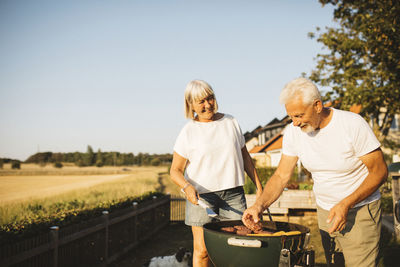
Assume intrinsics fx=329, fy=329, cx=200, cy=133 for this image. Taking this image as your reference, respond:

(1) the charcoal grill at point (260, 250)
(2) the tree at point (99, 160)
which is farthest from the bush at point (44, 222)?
(2) the tree at point (99, 160)

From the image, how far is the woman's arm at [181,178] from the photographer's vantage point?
7.69 feet

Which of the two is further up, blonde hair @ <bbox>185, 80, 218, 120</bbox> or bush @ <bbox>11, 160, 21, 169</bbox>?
blonde hair @ <bbox>185, 80, 218, 120</bbox>

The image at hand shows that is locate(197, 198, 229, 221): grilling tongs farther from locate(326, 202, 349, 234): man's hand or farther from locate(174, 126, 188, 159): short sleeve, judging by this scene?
locate(326, 202, 349, 234): man's hand

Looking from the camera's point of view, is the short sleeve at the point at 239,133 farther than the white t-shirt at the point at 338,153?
Yes

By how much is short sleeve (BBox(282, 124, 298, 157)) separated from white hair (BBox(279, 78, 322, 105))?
35 cm

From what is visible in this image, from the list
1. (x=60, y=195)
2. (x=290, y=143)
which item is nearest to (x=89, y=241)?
(x=290, y=143)

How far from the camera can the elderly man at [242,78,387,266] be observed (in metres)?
1.96

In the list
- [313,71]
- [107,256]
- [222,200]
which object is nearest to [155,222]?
[107,256]

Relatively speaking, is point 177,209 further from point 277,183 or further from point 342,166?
point 342,166

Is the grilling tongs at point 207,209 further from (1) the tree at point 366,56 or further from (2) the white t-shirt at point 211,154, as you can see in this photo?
(1) the tree at point 366,56

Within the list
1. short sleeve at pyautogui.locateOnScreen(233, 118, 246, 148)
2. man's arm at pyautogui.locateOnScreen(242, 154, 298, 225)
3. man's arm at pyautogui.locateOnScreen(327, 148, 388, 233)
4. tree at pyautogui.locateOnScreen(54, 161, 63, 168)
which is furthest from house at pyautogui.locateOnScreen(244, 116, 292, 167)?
tree at pyautogui.locateOnScreen(54, 161, 63, 168)

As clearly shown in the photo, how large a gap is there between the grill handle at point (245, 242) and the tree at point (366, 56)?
29.1 ft

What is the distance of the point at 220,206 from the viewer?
2619 millimetres

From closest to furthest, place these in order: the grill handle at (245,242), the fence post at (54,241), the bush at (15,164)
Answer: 1. the grill handle at (245,242)
2. the fence post at (54,241)
3. the bush at (15,164)
